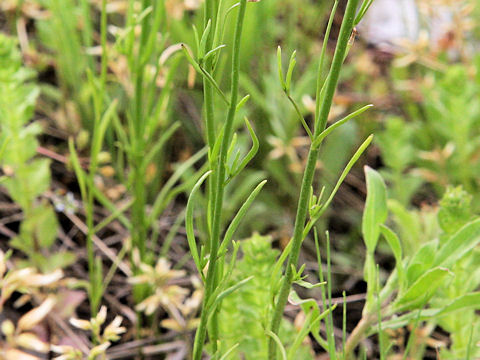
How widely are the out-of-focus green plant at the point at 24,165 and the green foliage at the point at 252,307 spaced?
400mm

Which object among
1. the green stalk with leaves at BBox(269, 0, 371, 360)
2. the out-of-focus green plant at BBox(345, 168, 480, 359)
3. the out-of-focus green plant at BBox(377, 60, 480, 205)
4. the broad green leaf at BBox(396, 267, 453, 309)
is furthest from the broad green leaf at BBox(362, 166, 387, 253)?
the out-of-focus green plant at BBox(377, 60, 480, 205)

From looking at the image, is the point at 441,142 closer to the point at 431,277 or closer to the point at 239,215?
the point at 431,277

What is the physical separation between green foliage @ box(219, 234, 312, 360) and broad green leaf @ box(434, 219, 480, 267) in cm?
24

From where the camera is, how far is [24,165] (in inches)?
46.2

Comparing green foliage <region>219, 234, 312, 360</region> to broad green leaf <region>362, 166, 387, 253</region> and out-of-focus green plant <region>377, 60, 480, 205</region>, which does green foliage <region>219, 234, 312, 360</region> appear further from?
out-of-focus green plant <region>377, 60, 480, 205</region>

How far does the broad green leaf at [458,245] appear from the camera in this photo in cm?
85

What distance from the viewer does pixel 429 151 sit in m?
1.60

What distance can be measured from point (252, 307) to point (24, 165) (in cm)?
55

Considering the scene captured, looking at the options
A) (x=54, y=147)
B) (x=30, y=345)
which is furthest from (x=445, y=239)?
(x=54, y=147)

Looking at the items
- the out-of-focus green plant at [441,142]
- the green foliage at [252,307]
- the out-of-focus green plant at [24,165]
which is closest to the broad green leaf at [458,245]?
the green foliage at [252,307]

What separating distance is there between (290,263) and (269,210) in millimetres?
778

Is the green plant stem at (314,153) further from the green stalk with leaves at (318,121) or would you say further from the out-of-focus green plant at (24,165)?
the out-of-focus green plant at (24,165)

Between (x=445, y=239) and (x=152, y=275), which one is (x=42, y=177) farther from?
(x=445, y=239)

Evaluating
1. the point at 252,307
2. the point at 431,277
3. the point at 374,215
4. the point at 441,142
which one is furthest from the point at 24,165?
the point at 441,142
